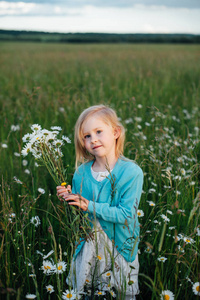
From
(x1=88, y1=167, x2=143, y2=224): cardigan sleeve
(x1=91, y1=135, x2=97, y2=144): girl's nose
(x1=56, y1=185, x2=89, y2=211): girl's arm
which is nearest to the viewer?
(x1=56, y1=185, x2=89, y2=211): girl's arm

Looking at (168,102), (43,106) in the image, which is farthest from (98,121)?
(168,102)

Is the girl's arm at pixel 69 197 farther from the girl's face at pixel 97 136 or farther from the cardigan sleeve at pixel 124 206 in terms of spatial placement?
the girl's face at pixel 97 136

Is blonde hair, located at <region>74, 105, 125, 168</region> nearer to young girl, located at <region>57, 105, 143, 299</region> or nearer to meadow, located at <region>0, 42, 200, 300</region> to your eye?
young girl, located at <region>57, 105, 143, 299</region>

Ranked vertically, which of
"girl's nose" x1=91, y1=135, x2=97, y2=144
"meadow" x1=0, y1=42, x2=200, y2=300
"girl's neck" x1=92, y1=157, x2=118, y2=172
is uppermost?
"girl's nose" x1=91, y1=135, x2=97, y2=144

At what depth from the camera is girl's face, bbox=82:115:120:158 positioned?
5.69 feet

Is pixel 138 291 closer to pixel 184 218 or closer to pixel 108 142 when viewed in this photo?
pixel 184 218

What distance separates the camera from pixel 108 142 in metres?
1.75

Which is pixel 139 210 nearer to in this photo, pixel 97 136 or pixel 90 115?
pixel 97 136

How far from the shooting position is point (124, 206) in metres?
1.65

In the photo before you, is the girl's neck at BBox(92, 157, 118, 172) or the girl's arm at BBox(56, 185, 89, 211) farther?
the girl's neck at BBox(92, 157, 118, 172)

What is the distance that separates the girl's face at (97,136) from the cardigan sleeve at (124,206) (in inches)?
8.4

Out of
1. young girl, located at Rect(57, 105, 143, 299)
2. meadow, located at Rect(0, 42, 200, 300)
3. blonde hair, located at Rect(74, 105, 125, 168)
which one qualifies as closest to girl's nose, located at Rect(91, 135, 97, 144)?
young girl, located at Rect(57, 105, 143, 299)

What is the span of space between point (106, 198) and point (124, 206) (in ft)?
0.40

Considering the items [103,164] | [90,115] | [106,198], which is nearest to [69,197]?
[106,198]
